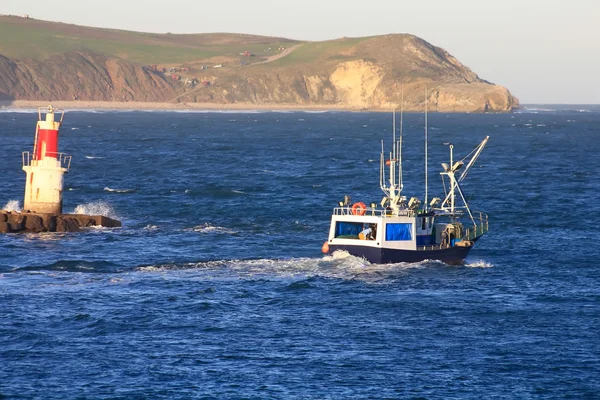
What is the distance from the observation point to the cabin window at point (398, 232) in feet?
183

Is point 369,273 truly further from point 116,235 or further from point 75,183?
point 75,183

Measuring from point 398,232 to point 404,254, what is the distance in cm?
125

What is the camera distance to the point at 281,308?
4700 centimetres

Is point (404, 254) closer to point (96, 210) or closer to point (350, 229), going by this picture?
point (350, 229)

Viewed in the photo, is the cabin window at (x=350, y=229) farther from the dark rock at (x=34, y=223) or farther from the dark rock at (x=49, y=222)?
the dark rock at (x=34, y=223)

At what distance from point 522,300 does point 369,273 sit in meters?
8.56

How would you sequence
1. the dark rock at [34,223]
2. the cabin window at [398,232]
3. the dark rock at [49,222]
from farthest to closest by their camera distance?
the dark rock at [49,222] → the dark rock at [34,223] → the cabin window at [398,232]

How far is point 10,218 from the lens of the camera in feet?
226

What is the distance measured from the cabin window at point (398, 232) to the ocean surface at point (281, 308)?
1.64 metres

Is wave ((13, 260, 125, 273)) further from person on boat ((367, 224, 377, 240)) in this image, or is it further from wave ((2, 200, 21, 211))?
wave ((2, 200, 21, 211))

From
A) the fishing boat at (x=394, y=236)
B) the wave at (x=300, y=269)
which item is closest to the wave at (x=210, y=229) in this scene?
the wave at (x=300, y=269)

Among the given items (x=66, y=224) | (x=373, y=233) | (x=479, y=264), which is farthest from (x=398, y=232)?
(x=66, y=224)

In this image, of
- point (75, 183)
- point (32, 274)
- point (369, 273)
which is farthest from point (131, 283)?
point (75, 183)

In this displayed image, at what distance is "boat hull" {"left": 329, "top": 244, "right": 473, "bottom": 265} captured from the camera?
2188 inches
